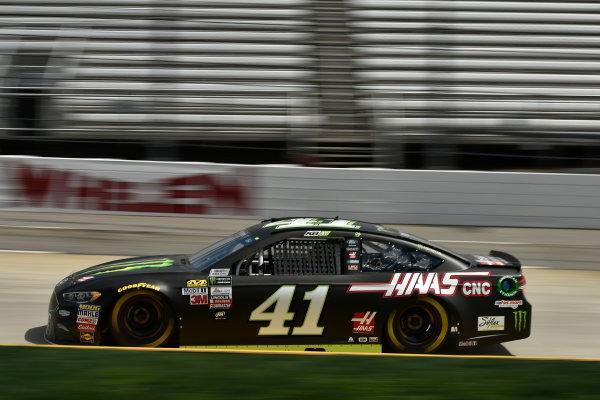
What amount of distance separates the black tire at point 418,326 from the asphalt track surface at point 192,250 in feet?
1.63

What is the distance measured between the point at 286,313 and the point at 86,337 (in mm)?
1578

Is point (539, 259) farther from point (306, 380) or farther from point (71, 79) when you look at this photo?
point (71, 79)

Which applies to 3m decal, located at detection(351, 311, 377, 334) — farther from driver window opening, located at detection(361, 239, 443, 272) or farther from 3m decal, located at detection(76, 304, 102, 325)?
3m decal, located at detection(76, 304, 102, 325)

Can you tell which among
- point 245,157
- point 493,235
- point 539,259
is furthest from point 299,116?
point 539,259

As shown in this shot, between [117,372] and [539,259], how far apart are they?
830 centimetres

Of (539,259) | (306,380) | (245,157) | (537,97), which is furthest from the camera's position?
(537,97)

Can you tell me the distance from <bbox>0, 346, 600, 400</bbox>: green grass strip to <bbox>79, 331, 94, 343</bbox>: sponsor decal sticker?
0.87 meters

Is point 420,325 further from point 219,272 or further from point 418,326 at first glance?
point 219,272

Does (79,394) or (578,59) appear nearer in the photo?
(79,394)

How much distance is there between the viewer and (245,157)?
15.5 metres

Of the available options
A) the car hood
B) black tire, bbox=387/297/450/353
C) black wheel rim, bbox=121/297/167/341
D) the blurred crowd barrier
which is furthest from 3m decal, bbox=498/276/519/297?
the blurred crowd barrier

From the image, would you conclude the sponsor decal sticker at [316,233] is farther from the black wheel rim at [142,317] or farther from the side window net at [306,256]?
Result: the black wheel rim at [142,317]

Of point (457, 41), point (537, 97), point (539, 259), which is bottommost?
point (539, 259)

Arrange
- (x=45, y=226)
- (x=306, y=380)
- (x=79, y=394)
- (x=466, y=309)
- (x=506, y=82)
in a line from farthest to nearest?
(x=506, y=82)
(x=45, y=226)
(x=466, y=309)
(x=306, y=380)
(x=79, y=394)
